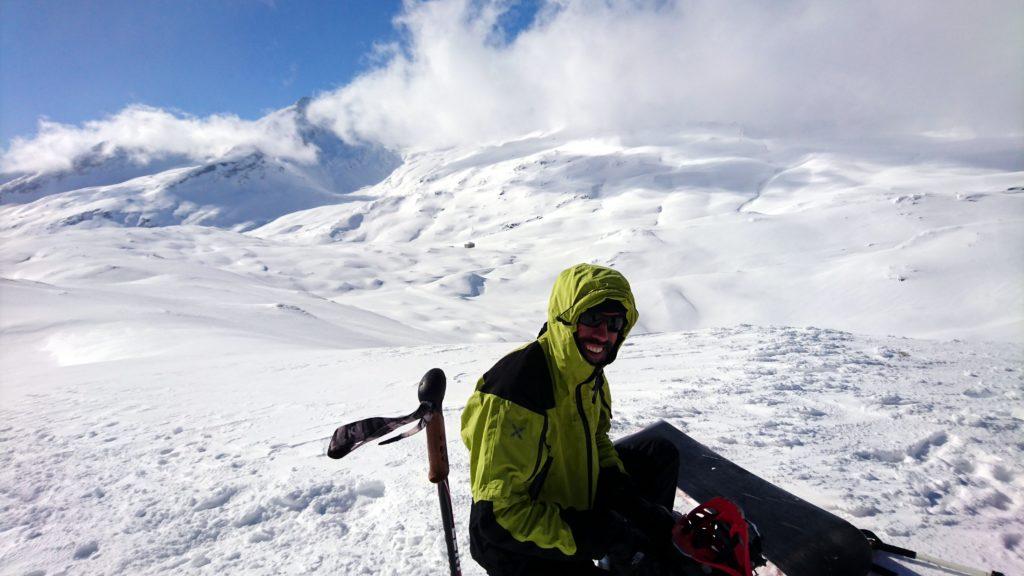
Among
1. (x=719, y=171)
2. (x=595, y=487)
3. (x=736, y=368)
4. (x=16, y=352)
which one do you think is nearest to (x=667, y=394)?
(x=736, y=368)

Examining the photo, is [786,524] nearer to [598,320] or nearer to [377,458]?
[598,320]

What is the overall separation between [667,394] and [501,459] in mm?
4554

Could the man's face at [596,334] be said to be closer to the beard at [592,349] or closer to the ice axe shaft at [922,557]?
the beard at [592,349]

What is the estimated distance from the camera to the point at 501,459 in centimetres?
215

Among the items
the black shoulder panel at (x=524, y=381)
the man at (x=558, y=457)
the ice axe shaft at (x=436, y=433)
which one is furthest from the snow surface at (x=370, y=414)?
the black shoulder panel at (x=524, y=381)

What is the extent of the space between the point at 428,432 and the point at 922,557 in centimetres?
303

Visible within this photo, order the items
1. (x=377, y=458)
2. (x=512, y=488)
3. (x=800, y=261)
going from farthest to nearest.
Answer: (x=800, y=261)
(x=377, y=458)
(x=512, y=488)

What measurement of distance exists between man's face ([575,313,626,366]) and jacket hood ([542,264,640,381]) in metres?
0.03

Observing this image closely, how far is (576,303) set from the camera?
7.59 feet

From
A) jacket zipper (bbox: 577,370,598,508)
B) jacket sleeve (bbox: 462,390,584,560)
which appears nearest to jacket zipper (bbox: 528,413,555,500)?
jacket sleeve (bbox: 462,390,584,560)

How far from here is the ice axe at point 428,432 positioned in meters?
1.80

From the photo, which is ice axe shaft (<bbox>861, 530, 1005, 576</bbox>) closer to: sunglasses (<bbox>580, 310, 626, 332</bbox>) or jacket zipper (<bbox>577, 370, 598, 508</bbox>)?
jacket zipper (<bbox>577, 370, 598, 508</bbox>)

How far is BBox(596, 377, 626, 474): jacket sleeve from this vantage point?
2.84m

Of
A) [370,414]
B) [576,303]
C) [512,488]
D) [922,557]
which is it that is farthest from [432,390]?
[370,414]
